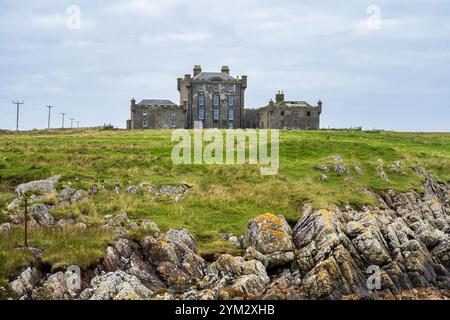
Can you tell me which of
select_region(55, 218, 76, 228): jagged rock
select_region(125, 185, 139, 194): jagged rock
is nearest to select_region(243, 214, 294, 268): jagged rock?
select_region(55, 218, 76, 228): jagged rock

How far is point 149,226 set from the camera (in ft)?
95.9

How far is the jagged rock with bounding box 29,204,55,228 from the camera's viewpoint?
95.9 feet

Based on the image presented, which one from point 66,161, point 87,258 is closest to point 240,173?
point 66,161

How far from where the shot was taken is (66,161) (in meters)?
46.9

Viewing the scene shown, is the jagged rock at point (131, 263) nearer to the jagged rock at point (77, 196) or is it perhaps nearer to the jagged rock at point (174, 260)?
the jagged rock at point (174, 260)

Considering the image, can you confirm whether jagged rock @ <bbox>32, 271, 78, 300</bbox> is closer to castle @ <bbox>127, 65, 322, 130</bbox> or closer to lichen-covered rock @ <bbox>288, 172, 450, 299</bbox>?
lichen-covered rock @ <bbox>288, 172, 450, 299</bbox>

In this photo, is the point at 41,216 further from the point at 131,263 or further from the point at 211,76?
the point at 211,76

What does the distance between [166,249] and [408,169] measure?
27.9 metres

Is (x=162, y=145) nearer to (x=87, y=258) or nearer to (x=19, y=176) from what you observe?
(x=19, y=176)

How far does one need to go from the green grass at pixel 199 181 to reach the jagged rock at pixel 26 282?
69 centimetres

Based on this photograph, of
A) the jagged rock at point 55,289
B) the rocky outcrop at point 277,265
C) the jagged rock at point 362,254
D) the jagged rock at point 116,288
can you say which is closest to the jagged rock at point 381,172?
the jagged rock at point 362,254

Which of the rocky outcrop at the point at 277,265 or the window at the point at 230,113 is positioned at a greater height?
the window at the point at 230,113

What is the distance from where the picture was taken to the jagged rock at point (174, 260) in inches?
993
